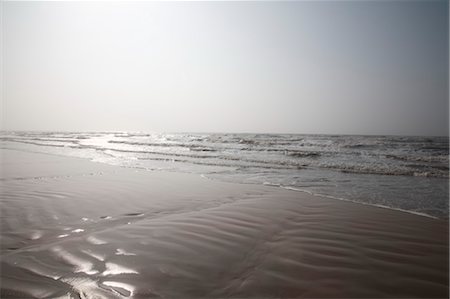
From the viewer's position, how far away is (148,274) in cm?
280

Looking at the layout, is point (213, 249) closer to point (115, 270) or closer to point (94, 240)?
point (115, 270)

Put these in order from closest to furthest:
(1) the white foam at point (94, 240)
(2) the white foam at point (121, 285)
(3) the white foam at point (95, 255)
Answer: (2) the white foam at point (121, 285) → (3) the white foam at point (95, 255) → (1) the white foam at point (94, 240)

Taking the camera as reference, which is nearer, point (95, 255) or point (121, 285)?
point (121, 285)

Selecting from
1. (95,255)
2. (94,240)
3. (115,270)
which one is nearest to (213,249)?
(115,270)

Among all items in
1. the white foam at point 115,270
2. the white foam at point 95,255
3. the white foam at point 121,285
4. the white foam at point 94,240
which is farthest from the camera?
the white foam at point 94,240

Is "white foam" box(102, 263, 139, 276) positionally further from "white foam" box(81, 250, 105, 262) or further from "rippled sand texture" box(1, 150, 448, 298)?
"white foam" box(81, 250, 105, 262)

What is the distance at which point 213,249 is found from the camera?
11.6 feet

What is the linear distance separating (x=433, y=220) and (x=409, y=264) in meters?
2.55

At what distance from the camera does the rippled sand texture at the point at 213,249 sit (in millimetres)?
2598

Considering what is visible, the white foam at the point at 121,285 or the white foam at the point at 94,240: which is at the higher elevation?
the white foam at the point at 94,240

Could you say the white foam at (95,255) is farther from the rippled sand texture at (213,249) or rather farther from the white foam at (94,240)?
the white foam at (94,240)

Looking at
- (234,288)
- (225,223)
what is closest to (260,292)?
(234,288)

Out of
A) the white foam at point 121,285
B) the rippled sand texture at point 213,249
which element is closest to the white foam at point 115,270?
the rippled sand texture at point 213,249

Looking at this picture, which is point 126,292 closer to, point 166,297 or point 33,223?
point 166,297
